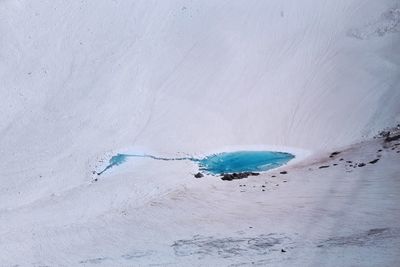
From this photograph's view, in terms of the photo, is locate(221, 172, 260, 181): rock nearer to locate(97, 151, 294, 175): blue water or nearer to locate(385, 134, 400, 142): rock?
locate(97, 151, 294, 175): blue water

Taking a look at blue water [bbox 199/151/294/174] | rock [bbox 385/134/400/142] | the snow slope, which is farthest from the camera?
blue water [bbox 199/151/294/174]

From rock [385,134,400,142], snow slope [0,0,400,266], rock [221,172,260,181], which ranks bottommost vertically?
rock [221,172,260,181]

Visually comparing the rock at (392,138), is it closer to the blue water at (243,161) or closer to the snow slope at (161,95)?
the snow slope at (161,95)

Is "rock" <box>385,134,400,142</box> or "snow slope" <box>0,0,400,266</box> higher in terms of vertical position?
"snow slope" <box>0,0,400,266</box>

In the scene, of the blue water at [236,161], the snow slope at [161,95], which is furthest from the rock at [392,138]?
the blue water at [236,161]

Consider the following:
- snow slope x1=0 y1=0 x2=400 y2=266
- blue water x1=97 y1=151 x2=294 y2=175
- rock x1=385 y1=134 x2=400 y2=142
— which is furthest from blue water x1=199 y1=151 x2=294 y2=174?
rock x1=385 y1=134 x2=400 y2=142

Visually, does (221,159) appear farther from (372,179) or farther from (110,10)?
(110,10)
